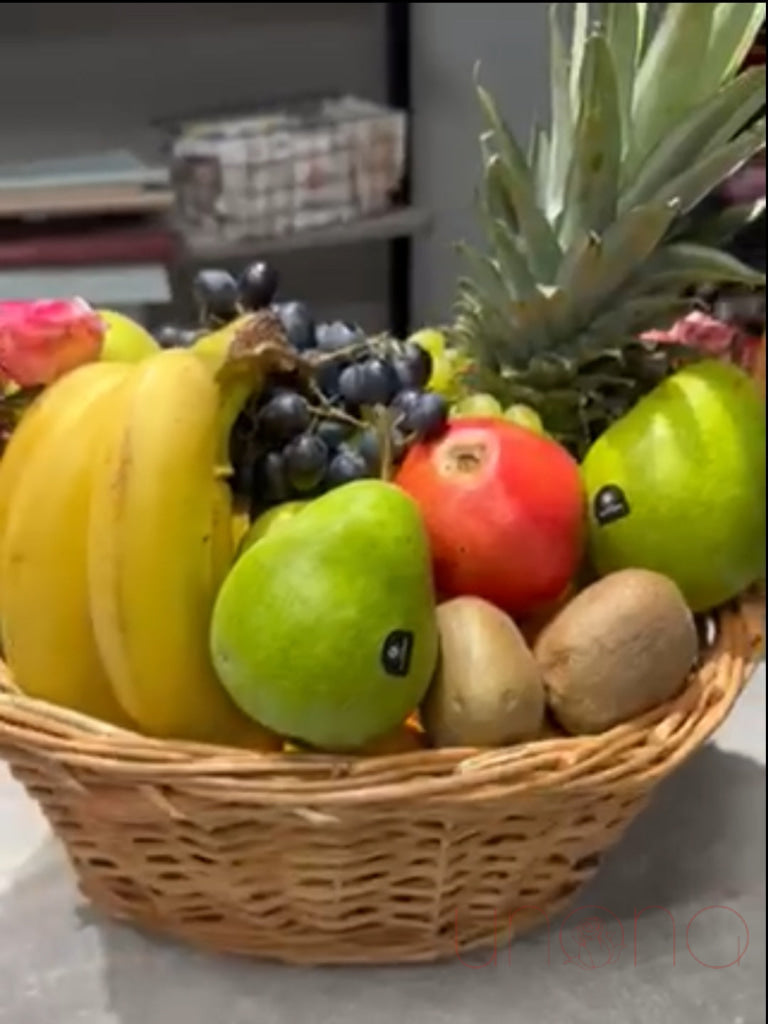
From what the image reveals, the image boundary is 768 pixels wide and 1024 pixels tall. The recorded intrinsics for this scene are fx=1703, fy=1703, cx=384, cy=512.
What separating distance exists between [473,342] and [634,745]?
238 mm

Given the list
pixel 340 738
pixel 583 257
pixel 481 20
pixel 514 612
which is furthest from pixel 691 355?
pixel 481 20

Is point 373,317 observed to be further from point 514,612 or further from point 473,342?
point 514,612

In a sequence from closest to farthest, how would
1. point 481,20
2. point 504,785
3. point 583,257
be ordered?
point 504,785 < point 583,257 < point 481,20

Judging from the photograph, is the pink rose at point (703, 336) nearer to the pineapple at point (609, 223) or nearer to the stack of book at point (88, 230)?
the pineapple at point (609, 223)

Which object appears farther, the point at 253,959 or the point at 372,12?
the point at 372,12

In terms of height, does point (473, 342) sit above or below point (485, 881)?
above

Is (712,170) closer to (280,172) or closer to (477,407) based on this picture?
(477,407)

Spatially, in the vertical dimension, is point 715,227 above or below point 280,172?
above

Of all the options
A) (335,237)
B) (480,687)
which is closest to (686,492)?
(480,687)

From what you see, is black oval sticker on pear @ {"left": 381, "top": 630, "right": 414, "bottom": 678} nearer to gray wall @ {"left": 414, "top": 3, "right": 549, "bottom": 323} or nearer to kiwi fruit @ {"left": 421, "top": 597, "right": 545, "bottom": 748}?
kiwi fruit @ {"left": 421, "top": 597, "right": 545, "bottom": 748}

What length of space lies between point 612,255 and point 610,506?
12 cm

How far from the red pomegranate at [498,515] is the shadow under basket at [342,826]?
6 cm

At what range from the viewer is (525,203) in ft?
2.38

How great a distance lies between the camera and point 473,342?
0.75 metres
